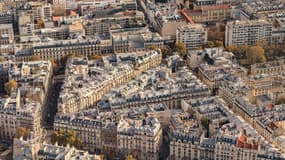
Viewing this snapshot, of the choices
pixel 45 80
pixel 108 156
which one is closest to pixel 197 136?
pixel 108 156

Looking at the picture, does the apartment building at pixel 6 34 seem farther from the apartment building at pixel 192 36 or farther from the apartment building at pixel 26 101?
the apartment building at pixel 192 36

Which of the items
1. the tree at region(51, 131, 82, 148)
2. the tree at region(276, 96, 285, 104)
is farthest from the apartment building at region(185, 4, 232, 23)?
the tree at region(51, 131, 82, 148)

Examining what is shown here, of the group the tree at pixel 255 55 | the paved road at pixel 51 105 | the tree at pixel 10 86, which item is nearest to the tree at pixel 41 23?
the paved road at pixel 51 105

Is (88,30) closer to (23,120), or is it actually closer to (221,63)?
(221,63)

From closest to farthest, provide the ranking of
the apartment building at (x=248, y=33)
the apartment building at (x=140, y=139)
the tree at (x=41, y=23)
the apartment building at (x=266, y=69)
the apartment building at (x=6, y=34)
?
the apartment building at (x=140, y=139), the apartment building at (x=266, y=69), the apartment building at (x=248, y=33), the apartment building at (x=6, y=34), the tree at (x=41, y=23)

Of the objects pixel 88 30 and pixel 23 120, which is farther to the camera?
pixel 88 30

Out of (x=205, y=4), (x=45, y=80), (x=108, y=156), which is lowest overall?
(x=108, y=156)
